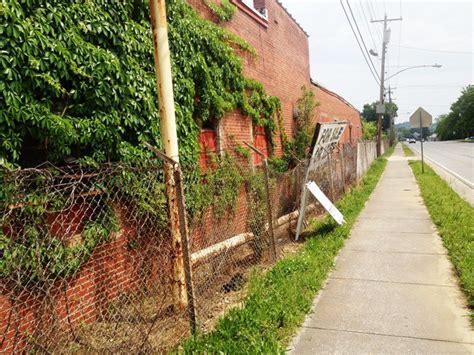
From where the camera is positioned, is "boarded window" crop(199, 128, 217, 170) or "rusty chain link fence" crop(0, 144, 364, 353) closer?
"rusty chain link fence" crop(0, 144, 364, 353)

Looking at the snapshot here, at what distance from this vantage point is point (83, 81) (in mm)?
3930

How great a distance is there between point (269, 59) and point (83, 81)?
6719 millimetres

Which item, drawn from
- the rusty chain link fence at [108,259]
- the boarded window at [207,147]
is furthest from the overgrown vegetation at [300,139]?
the rusty chain link fence at [108,259]

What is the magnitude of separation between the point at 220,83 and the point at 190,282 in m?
4.03

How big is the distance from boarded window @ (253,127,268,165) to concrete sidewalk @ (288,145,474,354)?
8.75 ft

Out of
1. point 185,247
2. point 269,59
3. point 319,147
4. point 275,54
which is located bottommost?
point 185,247

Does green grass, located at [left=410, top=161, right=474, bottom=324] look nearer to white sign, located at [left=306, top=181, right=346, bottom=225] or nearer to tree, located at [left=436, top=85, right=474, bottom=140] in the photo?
white sign, located at [left=306, top=181, right=346, bottom=225]

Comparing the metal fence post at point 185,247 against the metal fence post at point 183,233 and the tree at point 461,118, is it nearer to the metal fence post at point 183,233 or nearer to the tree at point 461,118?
the metal fence post at point 183,233

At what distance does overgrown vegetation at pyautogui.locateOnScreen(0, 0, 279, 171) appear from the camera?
10.9 feet

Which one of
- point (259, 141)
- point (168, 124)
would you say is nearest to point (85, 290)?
point (168, 124)

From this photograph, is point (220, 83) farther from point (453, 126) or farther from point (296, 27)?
point (453, 126)

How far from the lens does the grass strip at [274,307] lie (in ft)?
11.3

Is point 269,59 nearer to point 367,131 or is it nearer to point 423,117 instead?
point 423,117

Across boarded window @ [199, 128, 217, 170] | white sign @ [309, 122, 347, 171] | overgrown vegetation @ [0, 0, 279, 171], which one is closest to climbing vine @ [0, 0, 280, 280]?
overgrown vegetation @ [0, 0, 279, 171]
